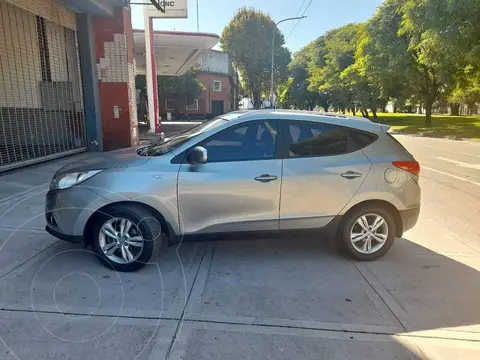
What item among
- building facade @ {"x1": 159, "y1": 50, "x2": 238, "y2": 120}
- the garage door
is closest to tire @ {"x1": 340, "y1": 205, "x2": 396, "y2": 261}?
the garage door

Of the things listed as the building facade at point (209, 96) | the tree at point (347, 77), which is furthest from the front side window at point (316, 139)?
the building facade at point (209, 96)

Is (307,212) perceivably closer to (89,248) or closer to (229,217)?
(229,217)

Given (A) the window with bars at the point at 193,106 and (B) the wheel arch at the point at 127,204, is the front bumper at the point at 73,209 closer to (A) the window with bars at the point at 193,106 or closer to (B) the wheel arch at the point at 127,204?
(B) the wheel arch at the point at 127,204

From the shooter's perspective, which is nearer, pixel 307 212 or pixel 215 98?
pixel 307 212

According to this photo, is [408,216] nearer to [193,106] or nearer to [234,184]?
[234,184]

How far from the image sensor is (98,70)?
11.9 metres

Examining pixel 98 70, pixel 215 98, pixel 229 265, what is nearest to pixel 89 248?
pixel 229 265

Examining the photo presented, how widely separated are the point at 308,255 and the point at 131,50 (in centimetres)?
1155

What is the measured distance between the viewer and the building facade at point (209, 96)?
4850cm

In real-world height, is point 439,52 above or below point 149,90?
above

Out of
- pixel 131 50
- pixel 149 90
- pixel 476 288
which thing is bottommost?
pixel 476 288

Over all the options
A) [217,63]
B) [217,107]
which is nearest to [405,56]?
[217,107]

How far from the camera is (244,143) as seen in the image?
366cm

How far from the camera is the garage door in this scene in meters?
9.96
